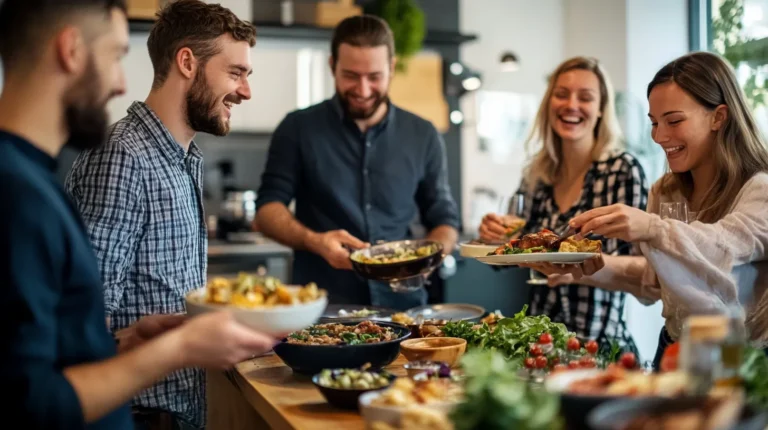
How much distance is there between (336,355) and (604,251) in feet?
4.69

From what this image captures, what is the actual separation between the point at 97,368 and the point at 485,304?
490cm

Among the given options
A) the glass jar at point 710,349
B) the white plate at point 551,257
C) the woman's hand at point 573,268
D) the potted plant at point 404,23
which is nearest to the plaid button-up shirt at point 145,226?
the white plate at point 551,257

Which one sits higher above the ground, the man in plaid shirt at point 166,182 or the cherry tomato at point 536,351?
the man in plaid shirt at point 166,182

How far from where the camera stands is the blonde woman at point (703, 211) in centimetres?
223

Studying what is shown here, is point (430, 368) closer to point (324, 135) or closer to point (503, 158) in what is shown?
point (324, 135)

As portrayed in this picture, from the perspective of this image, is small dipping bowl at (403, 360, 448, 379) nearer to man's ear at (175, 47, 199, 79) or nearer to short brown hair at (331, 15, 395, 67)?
man's ear at (175, 47, 199, 79)

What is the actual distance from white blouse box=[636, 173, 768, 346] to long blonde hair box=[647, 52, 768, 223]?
0.09 m

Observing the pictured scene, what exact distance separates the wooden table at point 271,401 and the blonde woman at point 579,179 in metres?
1.00

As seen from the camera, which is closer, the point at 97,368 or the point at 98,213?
the point at 97,368

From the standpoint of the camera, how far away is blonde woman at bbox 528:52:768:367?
2232 millimetres

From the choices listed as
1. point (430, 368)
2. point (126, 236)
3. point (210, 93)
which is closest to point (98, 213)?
point (126, 236)

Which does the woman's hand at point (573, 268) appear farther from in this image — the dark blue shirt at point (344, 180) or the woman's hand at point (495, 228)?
the dark blue shirt at point (344, 180)

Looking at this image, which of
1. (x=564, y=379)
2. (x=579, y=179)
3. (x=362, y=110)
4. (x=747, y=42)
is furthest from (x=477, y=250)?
(x=747, y=42)

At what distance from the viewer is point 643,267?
112 inches
